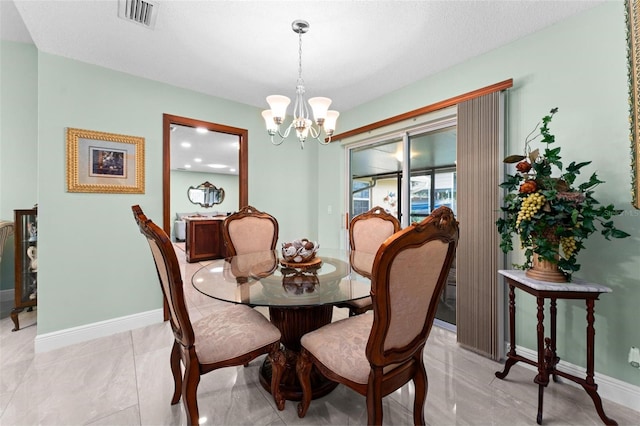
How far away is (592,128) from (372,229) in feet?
5.43

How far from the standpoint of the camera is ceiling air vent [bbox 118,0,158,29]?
1.65 metres

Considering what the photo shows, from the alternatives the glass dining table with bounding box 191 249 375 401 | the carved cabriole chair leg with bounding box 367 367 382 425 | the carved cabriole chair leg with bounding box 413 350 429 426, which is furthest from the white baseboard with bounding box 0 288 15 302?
the carved cabriole chair leg with bounding box 413 350 429 426

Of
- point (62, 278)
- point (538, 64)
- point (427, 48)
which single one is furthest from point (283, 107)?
point (62, 278)

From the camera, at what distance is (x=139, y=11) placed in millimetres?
1714

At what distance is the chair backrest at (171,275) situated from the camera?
3.67ft

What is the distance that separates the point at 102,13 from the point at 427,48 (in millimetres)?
2324

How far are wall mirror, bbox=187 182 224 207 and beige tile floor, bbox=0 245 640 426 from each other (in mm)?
7818

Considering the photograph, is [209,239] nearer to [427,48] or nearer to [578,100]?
[427,48]

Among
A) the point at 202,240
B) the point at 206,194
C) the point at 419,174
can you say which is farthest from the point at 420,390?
the point at 206,194

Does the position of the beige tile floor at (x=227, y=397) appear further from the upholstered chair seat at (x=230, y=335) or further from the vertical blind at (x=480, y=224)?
the upholstered chair seat at (x=230, y=335)

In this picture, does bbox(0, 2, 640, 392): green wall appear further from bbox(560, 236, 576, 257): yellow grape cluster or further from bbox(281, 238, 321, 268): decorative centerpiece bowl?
bbox(281, 238, 321, 268): decorative centerpiece bowl

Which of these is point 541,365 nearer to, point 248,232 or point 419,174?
point 419,174

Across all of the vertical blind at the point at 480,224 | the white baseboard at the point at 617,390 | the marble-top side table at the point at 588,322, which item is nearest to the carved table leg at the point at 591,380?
the marble-top side table at the point at 588,322

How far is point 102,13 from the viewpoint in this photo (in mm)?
1740
